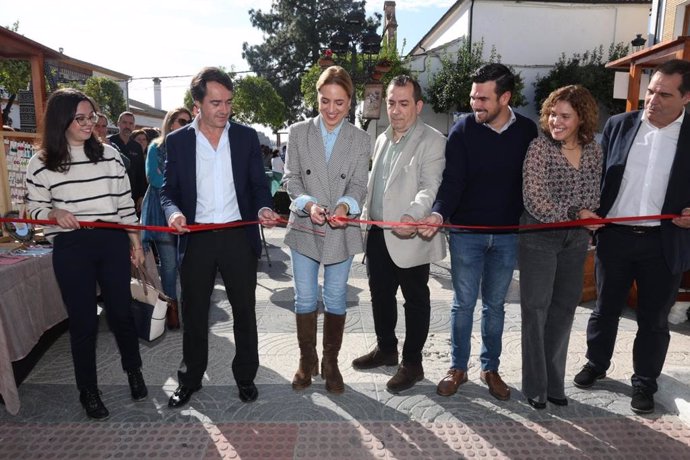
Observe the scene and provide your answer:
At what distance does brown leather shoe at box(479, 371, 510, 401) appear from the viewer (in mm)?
3160

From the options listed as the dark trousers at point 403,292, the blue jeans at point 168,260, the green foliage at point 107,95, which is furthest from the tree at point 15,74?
the dark trousers at point 403,292

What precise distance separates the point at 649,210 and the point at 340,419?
2.32m

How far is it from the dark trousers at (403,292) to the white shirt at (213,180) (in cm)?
104

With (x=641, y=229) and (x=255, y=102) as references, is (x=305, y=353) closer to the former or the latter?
(x=641, y=229)

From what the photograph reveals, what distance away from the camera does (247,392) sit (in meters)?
3.19

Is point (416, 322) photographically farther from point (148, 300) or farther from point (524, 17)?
point (524, 17)

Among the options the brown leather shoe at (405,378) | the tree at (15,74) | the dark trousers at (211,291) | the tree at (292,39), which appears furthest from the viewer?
the tree at (292,39)

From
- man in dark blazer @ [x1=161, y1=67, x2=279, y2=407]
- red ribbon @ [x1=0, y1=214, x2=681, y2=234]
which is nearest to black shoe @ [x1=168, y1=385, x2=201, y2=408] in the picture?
man in dark blazer @ [x1=161, y1=67, x2=279, y2=407]

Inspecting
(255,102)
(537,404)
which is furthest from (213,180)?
(255,102)

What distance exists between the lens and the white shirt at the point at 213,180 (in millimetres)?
2938

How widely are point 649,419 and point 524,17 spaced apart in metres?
21.7

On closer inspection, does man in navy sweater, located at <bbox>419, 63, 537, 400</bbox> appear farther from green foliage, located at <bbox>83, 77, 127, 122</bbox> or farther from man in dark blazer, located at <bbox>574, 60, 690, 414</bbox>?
green foliage, located at <bbox>83, 77, 127, 122</bbox>

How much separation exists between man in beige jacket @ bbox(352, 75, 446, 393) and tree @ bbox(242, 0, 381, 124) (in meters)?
34.4

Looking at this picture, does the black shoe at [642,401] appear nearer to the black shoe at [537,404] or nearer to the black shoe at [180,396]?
the black shoe at [537,404]
